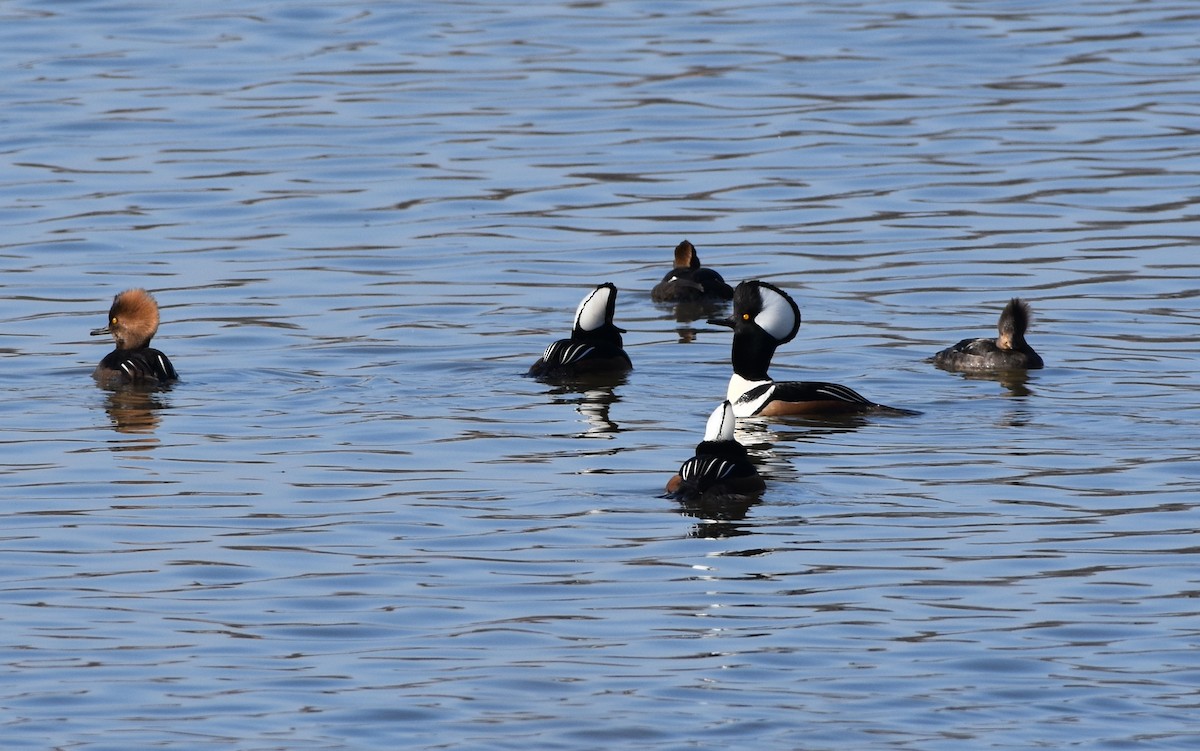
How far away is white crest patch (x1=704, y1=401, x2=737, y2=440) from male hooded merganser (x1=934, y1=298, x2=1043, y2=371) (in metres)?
3.94

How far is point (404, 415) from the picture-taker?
14.6 m

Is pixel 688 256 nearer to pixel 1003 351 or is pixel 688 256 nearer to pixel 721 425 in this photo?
→ pixel 1003 351

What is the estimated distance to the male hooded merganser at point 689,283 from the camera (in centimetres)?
1866

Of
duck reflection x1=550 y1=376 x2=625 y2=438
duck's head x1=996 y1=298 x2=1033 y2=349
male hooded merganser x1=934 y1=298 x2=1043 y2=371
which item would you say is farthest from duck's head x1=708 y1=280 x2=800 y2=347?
duck's head x1=996 y1=298 x2=1033 y2=349

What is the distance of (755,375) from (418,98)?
13229mm

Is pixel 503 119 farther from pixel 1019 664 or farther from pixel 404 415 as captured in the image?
pixel 1019 664

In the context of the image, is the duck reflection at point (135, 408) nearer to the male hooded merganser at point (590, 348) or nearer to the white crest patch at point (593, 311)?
the male hooded merganser at point (590, 348)

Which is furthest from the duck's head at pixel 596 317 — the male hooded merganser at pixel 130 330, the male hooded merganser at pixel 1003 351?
the male hooded merganser at pixel 130 330

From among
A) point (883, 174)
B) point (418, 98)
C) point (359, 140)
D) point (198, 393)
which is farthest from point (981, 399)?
point (418, 98)

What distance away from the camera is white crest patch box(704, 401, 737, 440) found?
12023 millimetres

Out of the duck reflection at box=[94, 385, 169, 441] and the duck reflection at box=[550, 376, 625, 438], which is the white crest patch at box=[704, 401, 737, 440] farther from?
the duck reflection at box=[94, 385, 169, 441]

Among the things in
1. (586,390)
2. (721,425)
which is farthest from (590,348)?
(721,425)

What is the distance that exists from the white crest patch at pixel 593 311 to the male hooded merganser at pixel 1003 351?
2442 mm

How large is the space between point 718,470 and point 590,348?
165 inches
